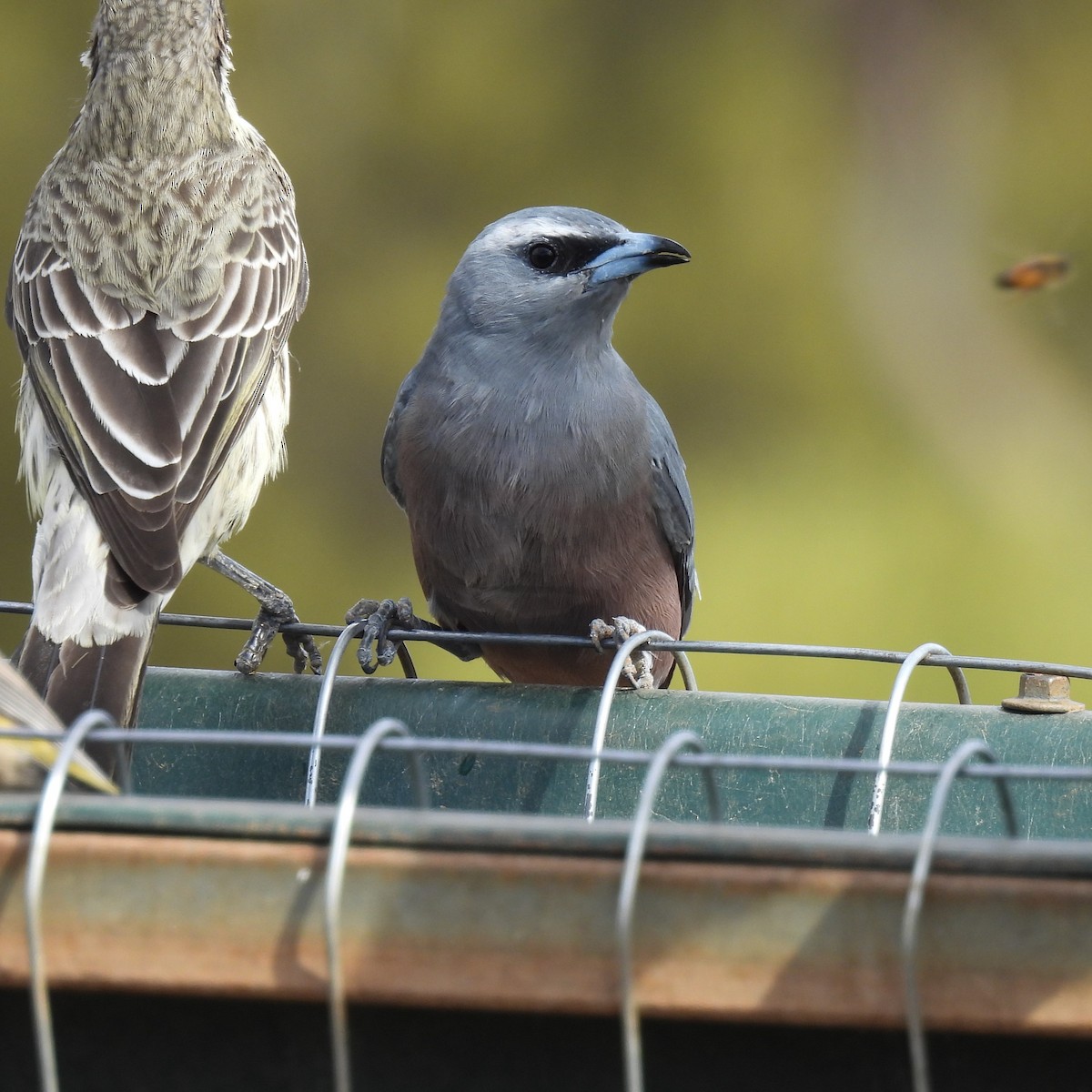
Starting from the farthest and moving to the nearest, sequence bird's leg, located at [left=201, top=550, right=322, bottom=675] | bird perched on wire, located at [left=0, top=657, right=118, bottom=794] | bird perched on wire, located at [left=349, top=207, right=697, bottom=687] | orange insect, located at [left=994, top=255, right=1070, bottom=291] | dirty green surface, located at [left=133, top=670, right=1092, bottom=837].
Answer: orange insect, located at [left=994, top=255, right=1070, bottom=291] → bird perched on wire, located at [left=349, top=207, right=697, bottom=687] → bird's leg, located at [left=201, top=550, right=322, bottom=675] → dirty green surface, located at [left=133, top=670, right=1092, bottom=837] → bird perched on wire, located at [left=0, top=657, right=118, bottom=794]

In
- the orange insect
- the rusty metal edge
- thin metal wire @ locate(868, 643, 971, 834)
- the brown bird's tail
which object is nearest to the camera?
the rusty metal edge

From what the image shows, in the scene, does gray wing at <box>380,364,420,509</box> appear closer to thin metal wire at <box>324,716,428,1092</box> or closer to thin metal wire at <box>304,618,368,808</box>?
thin metal wire at <box>304,618,368,808</box>

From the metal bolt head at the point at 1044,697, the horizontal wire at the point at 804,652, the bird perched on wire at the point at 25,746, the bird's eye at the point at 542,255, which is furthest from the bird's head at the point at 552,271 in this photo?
the bird perched on wire at the point at 25,746

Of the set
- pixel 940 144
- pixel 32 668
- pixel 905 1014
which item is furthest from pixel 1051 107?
pixel 905 1014

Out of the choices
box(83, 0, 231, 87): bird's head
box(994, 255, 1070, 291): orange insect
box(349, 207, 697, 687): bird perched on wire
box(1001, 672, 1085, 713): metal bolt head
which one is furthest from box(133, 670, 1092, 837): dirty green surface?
box(994, 255, 1070, 291): orange insect

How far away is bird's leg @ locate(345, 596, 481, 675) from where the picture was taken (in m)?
2.93

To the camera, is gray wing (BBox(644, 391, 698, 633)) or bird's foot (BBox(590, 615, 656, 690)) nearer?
bird's foot (BBox(590, 615, 656, 690))

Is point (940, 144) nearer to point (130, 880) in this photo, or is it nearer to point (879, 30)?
point (879, 30)

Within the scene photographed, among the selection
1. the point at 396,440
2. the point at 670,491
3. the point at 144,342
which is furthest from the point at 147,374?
the point at 670,491

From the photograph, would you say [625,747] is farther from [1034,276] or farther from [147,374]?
[1034,276]

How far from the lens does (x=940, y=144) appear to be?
22.3 ft

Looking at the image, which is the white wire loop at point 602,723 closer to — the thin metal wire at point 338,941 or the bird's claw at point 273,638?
the bird's claw at point 273,638

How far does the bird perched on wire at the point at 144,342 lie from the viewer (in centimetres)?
269

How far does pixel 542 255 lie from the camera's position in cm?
311
